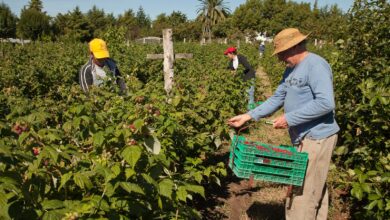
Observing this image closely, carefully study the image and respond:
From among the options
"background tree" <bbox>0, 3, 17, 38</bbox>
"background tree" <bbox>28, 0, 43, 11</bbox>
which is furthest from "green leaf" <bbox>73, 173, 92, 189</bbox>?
"background tree" <bbox>28, 0, 43, 11</bbox>

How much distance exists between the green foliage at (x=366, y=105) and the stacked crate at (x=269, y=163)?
1.43ft

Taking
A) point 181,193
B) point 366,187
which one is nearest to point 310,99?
point 366,187

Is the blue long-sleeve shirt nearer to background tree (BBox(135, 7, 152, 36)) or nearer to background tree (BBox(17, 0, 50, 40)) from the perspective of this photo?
background tree (BBox(17, 0, 50, 40))

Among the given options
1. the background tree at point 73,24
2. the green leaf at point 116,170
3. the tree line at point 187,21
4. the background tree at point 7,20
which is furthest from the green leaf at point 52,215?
the background tree at point 73,24

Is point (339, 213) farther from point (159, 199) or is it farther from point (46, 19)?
point (46, 19)

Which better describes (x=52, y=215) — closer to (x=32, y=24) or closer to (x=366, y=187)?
(x=366, y=187)

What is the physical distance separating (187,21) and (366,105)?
3006 inches

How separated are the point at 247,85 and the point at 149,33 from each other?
65399 millimetres

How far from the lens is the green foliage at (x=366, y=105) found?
10.3 feet

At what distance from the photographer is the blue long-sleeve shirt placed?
3012 mm

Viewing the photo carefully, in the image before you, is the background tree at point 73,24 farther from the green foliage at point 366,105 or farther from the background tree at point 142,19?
the green foliage at point 366,105

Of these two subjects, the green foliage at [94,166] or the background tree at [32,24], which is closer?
the green foliage at [94,166]

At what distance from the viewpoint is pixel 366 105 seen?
3.75 meters

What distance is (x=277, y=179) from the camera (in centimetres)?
319
